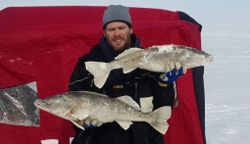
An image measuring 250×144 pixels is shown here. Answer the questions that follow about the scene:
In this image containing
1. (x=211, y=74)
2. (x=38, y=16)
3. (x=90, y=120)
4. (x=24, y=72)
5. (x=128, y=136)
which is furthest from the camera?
(x=211, y=74)

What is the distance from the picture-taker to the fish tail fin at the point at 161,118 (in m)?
3.50

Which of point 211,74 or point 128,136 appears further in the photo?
point 211,74

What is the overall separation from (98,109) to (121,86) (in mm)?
321

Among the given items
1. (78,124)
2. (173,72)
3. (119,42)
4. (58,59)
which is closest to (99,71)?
(119,42)

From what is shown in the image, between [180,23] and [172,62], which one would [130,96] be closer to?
[172,62]

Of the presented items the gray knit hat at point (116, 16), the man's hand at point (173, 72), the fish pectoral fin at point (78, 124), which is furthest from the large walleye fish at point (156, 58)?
the fish pectoral fin at point (78, 124)

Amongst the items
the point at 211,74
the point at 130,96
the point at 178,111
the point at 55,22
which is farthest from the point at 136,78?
the point at 211,74

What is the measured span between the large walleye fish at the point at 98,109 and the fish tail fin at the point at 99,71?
101 millimetres

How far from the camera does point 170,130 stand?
527cm

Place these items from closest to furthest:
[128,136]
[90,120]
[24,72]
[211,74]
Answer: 1. [90,120]
2. [128,136]
3. [24,72]
4. [211,74]

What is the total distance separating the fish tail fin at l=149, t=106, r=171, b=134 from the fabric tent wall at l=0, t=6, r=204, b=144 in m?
1.73

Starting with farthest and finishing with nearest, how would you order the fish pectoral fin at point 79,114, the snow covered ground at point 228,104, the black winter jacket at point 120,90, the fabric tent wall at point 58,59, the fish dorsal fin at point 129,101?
the snow covered ground at point 228,104 < the fabric tent wall at point 58,59 < the black winter jacket at point 120,90 < the fish dorsal fin at point 129,101 < the fish pectoral fin at point 79,114

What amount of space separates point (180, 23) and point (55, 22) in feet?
4.95

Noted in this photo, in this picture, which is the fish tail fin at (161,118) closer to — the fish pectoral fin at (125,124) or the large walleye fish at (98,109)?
the large walleye fish at (98,109)
